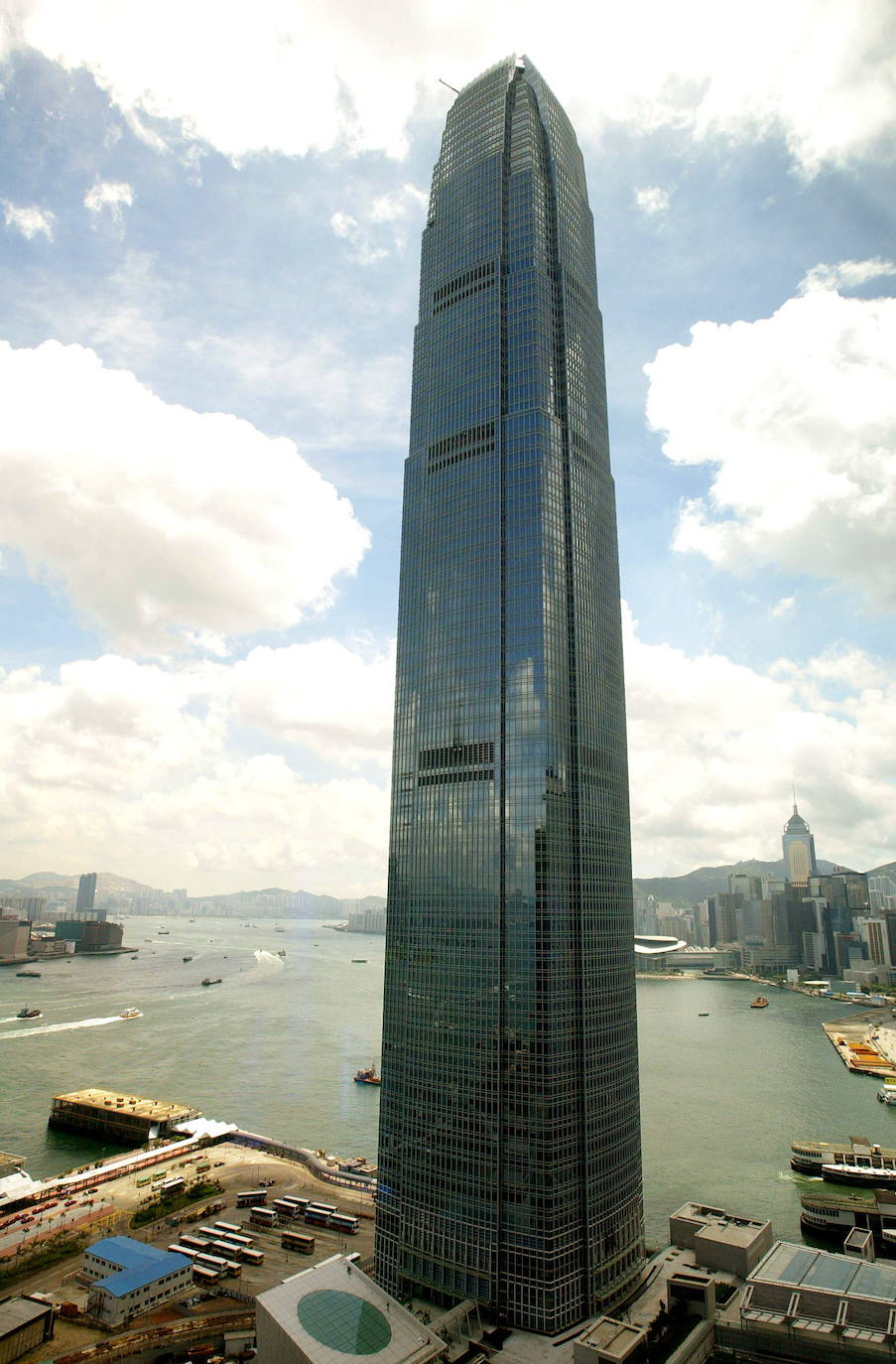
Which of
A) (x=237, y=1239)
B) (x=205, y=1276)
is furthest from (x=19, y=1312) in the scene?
(x=237, y=1239)

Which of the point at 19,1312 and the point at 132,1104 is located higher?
the point at 19,1312

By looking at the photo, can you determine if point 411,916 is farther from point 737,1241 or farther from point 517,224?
point 517,224

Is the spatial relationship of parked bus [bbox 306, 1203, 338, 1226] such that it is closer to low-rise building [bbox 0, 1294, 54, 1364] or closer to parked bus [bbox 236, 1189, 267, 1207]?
parked bus [bbox 236, 1189, 267, 1207]

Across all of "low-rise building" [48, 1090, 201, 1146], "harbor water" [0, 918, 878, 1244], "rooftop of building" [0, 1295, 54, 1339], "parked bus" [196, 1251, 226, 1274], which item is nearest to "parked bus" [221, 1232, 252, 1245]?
"parked bus" [196, 1251, 226, 1274]

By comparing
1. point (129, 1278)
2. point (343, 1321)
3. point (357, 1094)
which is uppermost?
point (343, 1321)

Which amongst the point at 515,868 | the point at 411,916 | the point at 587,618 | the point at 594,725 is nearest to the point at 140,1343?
the point at 411,916

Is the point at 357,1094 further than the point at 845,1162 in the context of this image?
Yes

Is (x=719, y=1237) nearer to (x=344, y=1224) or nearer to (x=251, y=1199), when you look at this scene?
(x=344, y=1224)

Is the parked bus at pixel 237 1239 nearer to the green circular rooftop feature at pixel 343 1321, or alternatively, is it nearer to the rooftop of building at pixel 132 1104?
the green circular rooftop feature at pixel 343 1321
